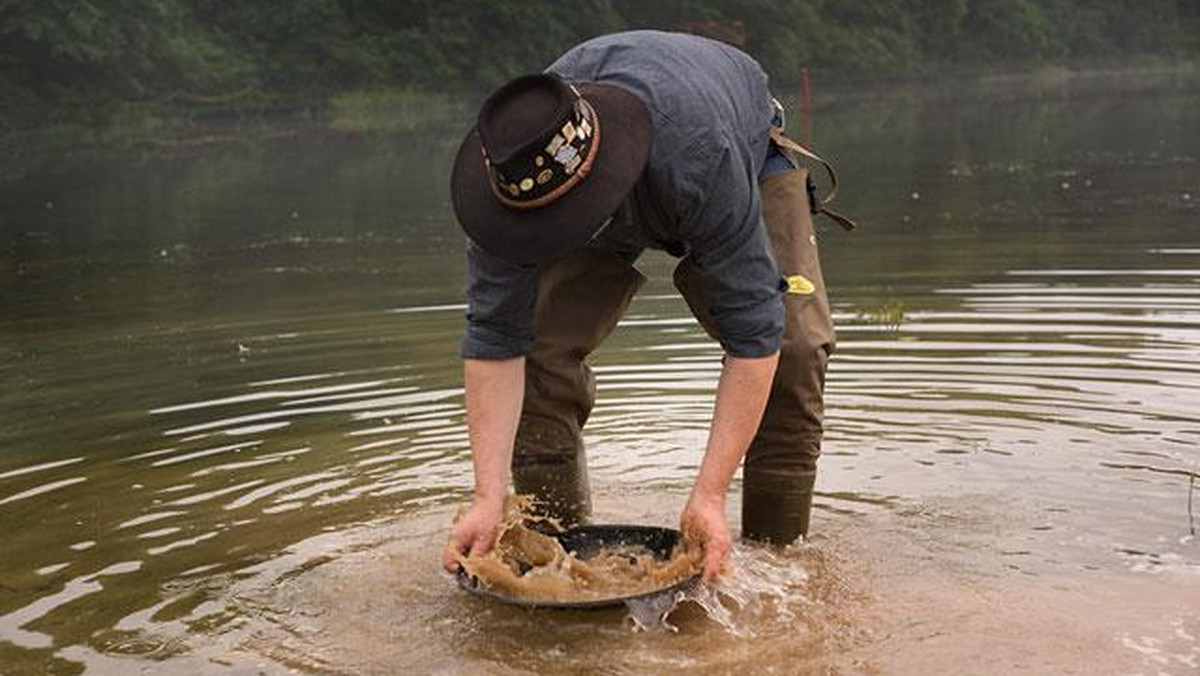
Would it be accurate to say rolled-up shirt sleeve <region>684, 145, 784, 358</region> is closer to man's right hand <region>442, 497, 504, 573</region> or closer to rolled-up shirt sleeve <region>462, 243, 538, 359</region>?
rolled-up shirt sleeve <region>462, 243, 538, 359</region>

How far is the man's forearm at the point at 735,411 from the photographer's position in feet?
14.7

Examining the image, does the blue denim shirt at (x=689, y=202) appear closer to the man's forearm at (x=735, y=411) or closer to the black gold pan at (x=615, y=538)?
the man's forearm at (x=735, y=411)

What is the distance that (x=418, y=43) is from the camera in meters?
49.5

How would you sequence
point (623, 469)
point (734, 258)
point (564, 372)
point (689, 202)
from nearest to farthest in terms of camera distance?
point (689, 202) → point (734, 258) → point (564, 372) → point (623, 469)

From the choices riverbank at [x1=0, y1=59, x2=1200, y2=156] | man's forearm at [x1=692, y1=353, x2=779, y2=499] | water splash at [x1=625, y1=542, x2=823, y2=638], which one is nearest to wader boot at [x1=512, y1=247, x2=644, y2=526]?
water splash at [x1=625, y1=542, x2=823, y2=638]

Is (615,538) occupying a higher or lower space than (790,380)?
lower

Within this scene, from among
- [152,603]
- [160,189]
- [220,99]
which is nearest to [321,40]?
[220,99]

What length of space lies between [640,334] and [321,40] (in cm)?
4116

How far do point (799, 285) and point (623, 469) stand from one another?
1.68 m

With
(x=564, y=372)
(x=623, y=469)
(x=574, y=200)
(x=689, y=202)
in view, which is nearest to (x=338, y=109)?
(x=623, y=469)

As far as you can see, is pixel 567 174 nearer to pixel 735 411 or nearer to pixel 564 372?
pixel 735 411

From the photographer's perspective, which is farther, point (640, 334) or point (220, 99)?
point (220, 99)

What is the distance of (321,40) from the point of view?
161 ft

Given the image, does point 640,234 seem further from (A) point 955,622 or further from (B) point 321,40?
(B) point 321,40
